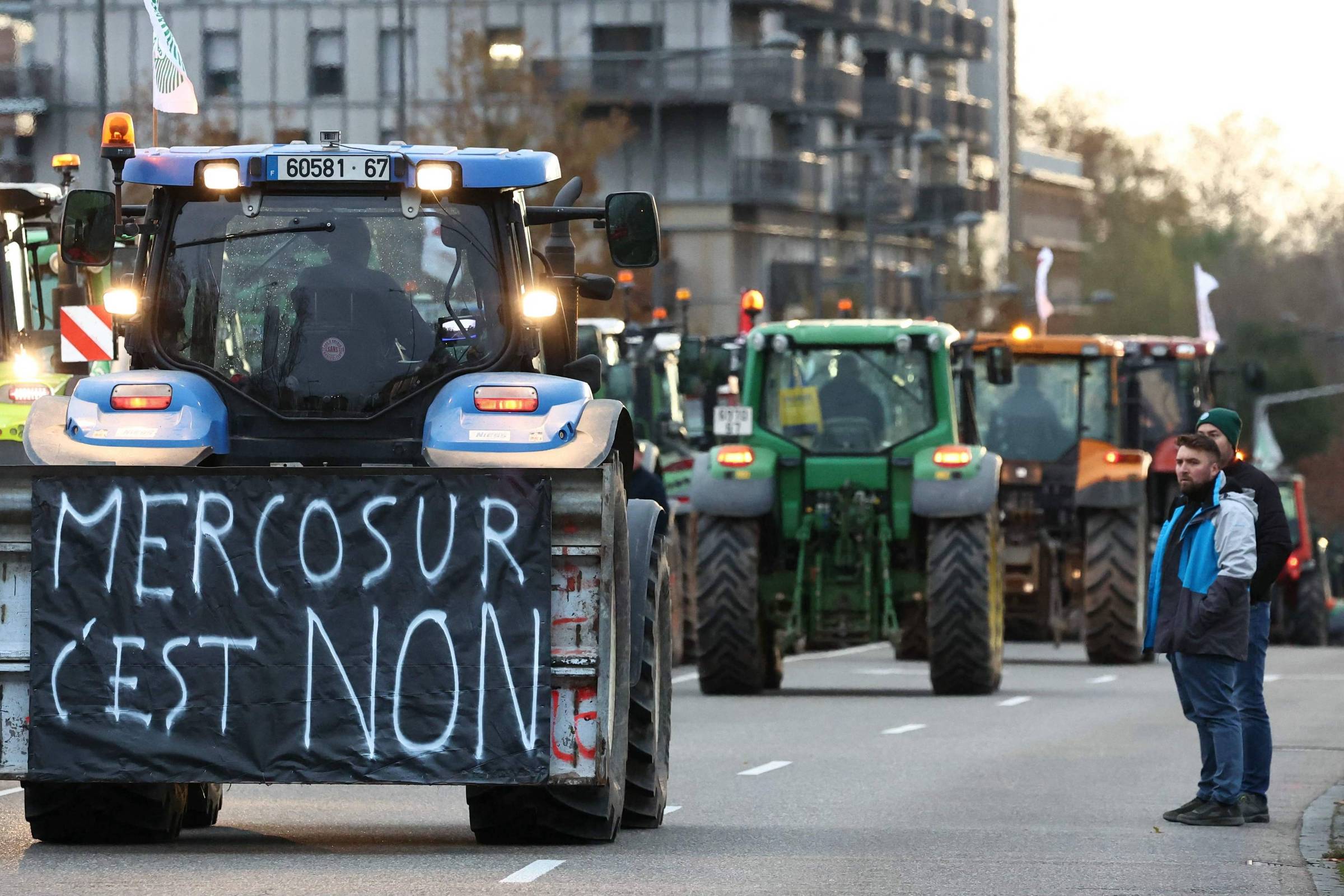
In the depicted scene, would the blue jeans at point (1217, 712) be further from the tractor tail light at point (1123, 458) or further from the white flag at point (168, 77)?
the tractor tail light at point (1123, 458)


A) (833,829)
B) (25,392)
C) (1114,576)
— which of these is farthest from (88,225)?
(1114,576)

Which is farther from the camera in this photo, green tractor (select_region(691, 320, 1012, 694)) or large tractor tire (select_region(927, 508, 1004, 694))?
green tractor (select_region(691, 320, 1012, 694))

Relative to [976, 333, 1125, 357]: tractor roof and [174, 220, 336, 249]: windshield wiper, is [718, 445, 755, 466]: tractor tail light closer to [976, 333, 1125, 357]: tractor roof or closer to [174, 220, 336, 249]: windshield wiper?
[976, 333, 1125, 357]: tractor roof

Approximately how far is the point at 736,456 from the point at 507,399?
1256 centimetres

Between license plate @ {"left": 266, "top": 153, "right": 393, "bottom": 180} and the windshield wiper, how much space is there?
0.58 feet

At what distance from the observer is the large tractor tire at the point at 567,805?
12.3 metres

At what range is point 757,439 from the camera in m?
25.2

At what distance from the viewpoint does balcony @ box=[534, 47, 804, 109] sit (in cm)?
7781

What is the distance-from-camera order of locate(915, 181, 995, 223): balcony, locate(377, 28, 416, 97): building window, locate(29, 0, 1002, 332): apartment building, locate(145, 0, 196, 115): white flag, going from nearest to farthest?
1. locate(145, 0, 196, 115): white flag
2. locate(29, 0, 1002, 332): apartment building
3. locate(377, 28, 416, 97): building window
4. locate(915, 181, 995, 223): balcony

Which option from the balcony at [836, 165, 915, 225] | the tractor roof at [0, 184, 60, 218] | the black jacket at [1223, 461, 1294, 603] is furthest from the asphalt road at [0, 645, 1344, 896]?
the balcony at [836, 165, 915, 225]

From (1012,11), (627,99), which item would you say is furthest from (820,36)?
(1012,11)

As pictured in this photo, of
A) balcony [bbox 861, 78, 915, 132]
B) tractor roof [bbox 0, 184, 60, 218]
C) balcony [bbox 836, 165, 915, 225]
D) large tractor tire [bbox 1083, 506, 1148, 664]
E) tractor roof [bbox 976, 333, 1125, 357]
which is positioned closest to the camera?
tractor roof [bbox 0, 184, 60, 218]

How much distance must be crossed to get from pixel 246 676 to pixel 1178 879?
11.3 ft

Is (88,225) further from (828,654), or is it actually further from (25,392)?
(828,654)
